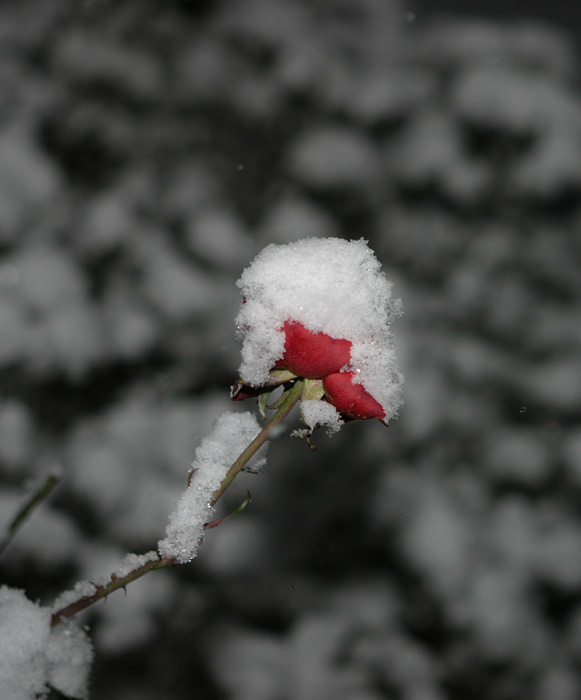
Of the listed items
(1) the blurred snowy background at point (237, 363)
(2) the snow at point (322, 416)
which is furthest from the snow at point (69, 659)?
(1) the blurred snowy background at point (237, 363)

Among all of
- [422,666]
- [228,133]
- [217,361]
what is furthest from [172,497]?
[228,133]

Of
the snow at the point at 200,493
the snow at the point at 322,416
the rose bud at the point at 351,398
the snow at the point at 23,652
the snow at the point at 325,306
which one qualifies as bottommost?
the snow at the point at 23,652

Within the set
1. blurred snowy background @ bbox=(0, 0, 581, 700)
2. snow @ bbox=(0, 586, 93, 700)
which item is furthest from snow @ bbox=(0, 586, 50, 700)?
blurred snowy background @ bbox=(0, 0, 581, 700)

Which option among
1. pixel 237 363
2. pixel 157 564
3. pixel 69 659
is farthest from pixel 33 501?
pixel 237 363

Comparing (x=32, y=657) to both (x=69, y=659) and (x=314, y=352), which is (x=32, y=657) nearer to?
(x=69, y=659)

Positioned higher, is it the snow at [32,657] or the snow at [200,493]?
the snow at [200,493]

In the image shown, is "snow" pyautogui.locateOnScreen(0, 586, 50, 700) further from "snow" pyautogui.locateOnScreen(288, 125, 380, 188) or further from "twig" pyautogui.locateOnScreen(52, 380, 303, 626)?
"snow" pyautogui.locateOnScreen(288, 125, 380, 188)

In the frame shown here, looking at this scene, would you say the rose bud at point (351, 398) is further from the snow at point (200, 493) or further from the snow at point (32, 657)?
the snow at point (32, 657)

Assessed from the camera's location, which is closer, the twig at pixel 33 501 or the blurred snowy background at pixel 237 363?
the twig at pixel 33 501
